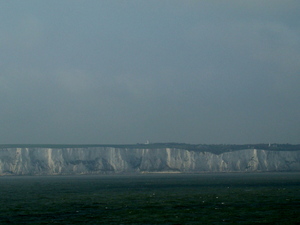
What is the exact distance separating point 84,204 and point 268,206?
70.8 ft

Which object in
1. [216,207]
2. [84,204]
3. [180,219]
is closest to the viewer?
[180,219]

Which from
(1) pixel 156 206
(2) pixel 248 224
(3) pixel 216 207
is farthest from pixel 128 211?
(2) pixel 248 224

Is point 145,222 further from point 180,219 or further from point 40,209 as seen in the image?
point 40,209

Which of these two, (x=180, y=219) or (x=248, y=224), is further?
(x=180, y=219)

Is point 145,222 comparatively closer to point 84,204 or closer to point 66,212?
point 66,212

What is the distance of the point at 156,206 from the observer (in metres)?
55.7

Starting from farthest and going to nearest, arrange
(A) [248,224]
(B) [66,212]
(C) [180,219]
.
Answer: (B) [66,212] → (C) [180,219] → (A) [248,224]

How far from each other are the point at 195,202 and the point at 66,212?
1718cm

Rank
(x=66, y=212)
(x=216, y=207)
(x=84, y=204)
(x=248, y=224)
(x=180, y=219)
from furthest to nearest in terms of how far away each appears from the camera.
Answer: (x=84, y=204) → (x=216, y=207) → (x=66, y=212) → (x=180, y=219) → (x=248, y=224)

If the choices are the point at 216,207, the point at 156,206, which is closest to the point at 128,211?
the point at 156,206

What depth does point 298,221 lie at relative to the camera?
134 ft

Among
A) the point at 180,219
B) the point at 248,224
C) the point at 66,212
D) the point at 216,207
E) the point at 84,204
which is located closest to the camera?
the point at 248,224

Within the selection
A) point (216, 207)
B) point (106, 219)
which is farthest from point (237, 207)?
point (106, 219)

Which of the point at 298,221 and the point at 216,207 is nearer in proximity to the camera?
the point at 298,221
